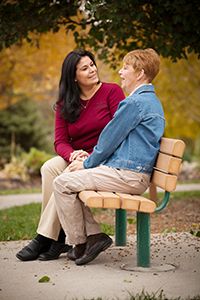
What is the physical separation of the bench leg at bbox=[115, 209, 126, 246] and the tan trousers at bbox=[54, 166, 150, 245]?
772 millimetres

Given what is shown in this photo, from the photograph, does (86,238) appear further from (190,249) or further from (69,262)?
(190,249)

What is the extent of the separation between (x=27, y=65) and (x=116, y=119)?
10.1 meters

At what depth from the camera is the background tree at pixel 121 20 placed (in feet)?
24.7

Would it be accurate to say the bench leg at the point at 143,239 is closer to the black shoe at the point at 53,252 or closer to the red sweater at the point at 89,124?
the black shoe at the point at 53,252

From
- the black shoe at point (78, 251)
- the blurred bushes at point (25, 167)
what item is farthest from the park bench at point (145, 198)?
the blurred bushes at point (25, 167)

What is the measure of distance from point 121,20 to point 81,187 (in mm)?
3197

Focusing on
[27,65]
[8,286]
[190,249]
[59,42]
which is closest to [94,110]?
[190,249]

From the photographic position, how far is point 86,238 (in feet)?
17.6

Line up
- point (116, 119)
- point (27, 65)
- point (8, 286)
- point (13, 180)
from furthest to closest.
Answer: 1. point (13, 180)
2. point (27, 65)
3. point (116, 119)
4. point (8, 286)

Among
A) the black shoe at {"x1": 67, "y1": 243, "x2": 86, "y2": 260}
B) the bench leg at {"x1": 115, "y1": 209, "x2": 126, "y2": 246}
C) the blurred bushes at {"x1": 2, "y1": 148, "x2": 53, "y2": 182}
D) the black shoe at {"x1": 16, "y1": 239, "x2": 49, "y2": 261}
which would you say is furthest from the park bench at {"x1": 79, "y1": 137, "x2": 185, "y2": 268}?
the blurred bushes at {"x1": 2, "y1": 148, "x2": 53, "y2": 182}

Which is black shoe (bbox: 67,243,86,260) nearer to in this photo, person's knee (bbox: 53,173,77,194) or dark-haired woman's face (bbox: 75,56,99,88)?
person's knee (bbox: 53,173,77,194)

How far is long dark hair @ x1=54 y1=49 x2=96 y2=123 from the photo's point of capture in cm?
580

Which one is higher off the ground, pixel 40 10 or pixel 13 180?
pixel 40 10

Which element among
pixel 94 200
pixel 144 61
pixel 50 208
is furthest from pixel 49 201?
pixel 144 61
